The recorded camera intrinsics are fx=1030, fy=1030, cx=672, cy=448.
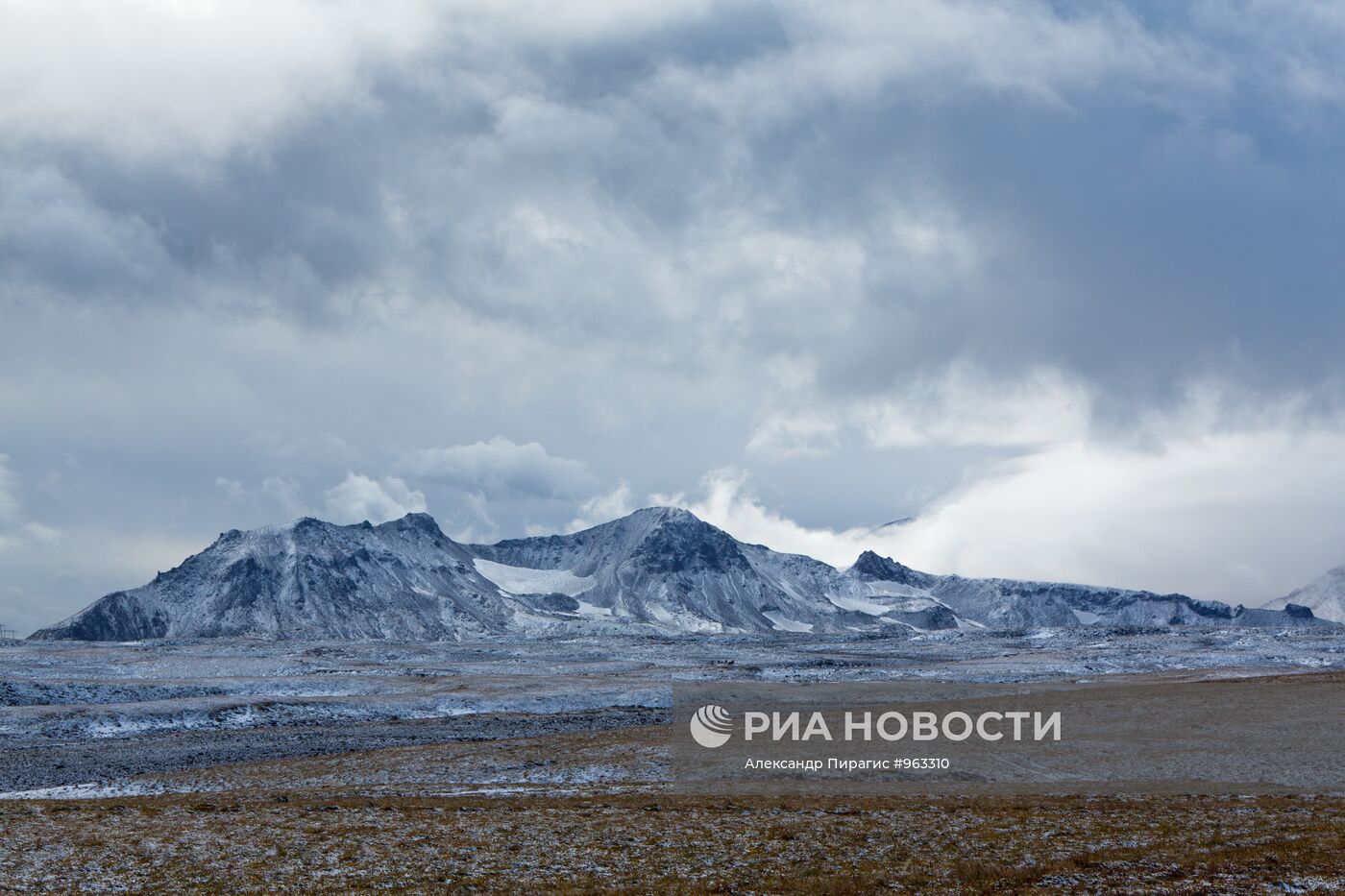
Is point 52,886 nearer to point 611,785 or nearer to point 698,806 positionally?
point 698,806

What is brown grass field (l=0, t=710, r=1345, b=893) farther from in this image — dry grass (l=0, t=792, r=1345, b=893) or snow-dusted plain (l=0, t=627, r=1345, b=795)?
snow-dusted plain (l=0, t=627, r=1345, b=795)

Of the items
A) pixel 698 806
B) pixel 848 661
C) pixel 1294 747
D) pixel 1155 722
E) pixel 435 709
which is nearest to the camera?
pixel 698 806

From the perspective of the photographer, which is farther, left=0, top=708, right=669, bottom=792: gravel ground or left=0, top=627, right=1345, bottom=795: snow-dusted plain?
left=0, top=627, right=1345, bottom=795: snow-dusted plain

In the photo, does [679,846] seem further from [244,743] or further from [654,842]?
[244,743]

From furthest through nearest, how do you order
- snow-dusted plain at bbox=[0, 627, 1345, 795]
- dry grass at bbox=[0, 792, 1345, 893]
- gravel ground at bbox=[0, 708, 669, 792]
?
1. snow-dusted plain at bbox=[0, 627, 1345, 795]
2. gravel ground at bbox=[0, 708, 669, 792]
3. dry grass at bbox=[0, 792, 1345, 893]

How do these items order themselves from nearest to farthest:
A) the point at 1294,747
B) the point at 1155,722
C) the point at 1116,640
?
the point at 1294,747 → the point at 1155,722 → the point at 1116,640

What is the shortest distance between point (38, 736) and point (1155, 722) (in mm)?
66552

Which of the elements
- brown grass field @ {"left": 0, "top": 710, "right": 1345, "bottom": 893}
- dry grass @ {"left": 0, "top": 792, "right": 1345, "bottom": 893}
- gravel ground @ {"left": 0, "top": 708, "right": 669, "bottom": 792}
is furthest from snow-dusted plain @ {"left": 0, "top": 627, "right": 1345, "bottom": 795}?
dry grass @ {"left": 0, "top": 792, "right": 1345, "bottom": 893}

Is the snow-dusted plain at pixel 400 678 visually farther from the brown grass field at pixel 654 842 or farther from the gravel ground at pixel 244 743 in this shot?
the brown grass field at pixel 654 842

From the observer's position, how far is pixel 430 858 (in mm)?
28438

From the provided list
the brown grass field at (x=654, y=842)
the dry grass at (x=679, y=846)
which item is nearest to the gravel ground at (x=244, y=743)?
the brown grass field at (x=654, y=842)

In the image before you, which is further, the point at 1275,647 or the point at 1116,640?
the point at 1116,640

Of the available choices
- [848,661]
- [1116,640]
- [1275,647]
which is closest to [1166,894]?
[848,661]

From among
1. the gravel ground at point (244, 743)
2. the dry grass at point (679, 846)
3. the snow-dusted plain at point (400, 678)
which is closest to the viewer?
the dry grass at point (679, 846)
